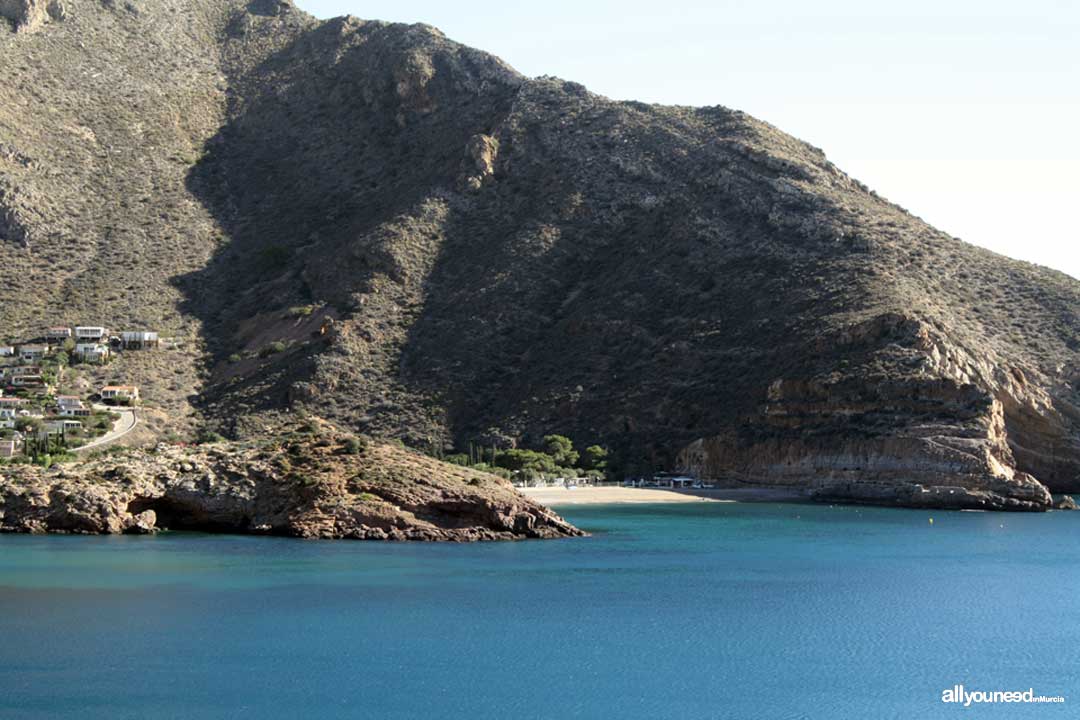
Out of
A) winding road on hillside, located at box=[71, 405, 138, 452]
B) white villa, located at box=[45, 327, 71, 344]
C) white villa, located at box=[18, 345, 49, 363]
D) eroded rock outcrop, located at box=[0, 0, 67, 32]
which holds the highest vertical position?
eroded rock outcrop, located at box=[0, 0, 67, 32]

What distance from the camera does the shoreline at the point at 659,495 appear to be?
91.9m

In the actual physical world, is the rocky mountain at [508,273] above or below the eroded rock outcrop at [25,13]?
below

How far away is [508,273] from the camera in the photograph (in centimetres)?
11844

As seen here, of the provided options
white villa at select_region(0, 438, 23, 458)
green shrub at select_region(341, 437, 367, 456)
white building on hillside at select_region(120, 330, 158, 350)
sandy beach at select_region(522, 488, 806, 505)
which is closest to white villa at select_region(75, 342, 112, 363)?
white building on hillside at select_region(120, 330, 158, 350)

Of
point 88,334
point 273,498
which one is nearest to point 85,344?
point 88,334

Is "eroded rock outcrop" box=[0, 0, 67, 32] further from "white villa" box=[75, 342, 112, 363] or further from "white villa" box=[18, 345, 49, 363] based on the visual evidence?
"white villa" box=[75, 342, 112, 363]

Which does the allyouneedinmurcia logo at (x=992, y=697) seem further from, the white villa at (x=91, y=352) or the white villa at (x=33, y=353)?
the white villa at (x=33, y=353)

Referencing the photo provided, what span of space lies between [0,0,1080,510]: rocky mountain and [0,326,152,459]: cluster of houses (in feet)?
8.60

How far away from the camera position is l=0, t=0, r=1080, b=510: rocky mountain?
98.2 meters

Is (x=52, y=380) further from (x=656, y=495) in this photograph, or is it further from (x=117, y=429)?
(x=656, y=495)

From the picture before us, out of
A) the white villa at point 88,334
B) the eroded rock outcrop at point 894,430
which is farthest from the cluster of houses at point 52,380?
the eroded rock outcrop at point 894,430

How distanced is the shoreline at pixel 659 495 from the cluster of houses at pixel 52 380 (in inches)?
1244

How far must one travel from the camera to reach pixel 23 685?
34.5m

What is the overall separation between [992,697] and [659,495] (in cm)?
5965
